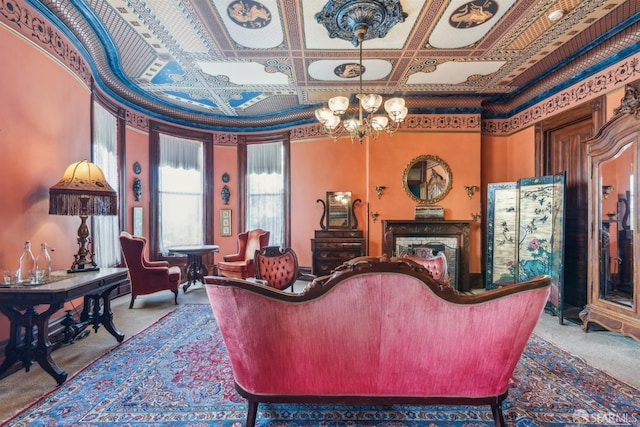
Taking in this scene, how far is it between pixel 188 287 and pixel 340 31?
15.5ft

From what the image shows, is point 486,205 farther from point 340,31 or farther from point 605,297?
point 340,31

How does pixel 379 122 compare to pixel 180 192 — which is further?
pixel 180 192

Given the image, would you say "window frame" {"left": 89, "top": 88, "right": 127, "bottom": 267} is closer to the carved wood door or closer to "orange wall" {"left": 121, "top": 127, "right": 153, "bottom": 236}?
"orange wall" {"left": 121, "top": 127, "right": 153, "bottom": 236}

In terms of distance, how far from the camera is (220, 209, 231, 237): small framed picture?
6.68m

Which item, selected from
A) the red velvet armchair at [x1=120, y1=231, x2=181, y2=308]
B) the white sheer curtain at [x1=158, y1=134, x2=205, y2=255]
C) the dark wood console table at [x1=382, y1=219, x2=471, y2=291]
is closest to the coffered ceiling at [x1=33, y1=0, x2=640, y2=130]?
the white sheer curtain at [x1=158, y1=134, x2=205, y2=255]

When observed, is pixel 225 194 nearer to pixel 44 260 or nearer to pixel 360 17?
pixel 44 260

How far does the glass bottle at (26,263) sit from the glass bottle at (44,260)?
0.05 m

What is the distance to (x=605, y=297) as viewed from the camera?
130 inches

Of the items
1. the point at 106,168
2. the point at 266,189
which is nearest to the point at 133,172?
the point at 106,168

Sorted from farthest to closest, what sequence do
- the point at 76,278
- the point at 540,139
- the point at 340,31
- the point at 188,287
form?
the point at 188,287
the point at 540,139
the point at 340,31
the point at 76,278

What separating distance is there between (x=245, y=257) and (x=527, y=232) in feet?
15.9

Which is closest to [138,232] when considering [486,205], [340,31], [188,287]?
[188,287]

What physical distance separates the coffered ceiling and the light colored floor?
3.29m

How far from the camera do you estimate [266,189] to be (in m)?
6.70
